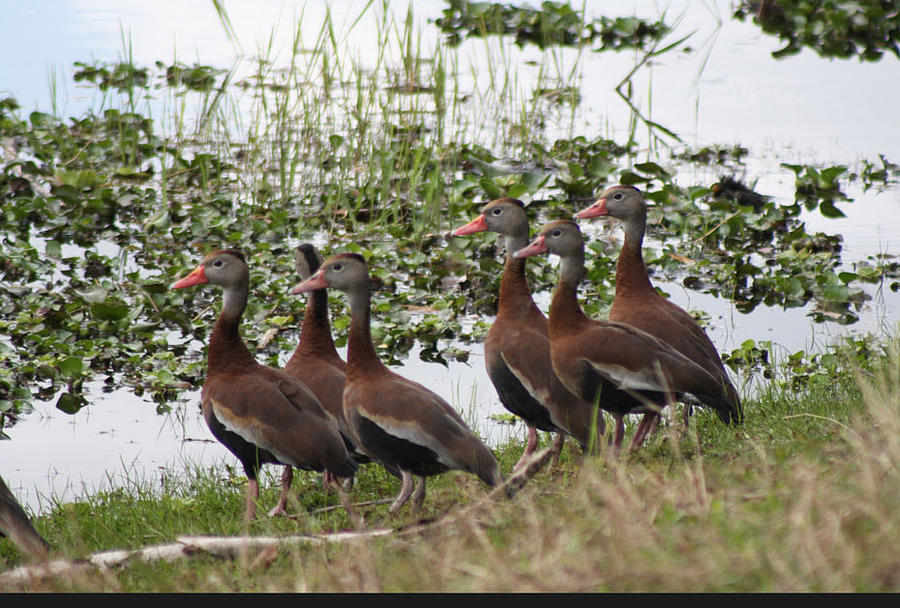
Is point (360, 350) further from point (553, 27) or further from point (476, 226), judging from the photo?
point (553, 27)

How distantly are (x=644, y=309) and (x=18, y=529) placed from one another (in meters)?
3.28

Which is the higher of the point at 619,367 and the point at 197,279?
the point at 197,279

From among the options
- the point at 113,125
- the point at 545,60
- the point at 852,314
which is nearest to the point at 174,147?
the point at 113,125

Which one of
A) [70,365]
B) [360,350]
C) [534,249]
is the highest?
[534,249]

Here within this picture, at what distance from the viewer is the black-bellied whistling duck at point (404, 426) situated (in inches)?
197

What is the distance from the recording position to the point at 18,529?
194 inches

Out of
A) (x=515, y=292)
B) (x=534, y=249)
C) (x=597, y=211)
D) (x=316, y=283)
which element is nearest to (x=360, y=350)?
(x=316, y=283)

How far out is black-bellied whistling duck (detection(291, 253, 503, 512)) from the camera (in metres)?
5.02

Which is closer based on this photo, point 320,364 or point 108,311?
point 320,364

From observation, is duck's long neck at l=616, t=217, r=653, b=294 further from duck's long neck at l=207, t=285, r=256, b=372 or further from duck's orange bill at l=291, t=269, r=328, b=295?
duck's long neck at l=207, t=285, r=256, b=372

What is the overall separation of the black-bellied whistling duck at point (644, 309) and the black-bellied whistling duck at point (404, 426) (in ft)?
4.48

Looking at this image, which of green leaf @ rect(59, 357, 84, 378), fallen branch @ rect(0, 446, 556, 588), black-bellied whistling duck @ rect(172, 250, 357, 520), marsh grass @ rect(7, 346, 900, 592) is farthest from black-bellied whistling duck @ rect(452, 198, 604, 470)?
green leaf @ rect(59, 357, 84, 378)

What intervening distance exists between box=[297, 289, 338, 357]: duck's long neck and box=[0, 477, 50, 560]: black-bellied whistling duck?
1.62 metres

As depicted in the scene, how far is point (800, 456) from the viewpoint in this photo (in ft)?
15.0
